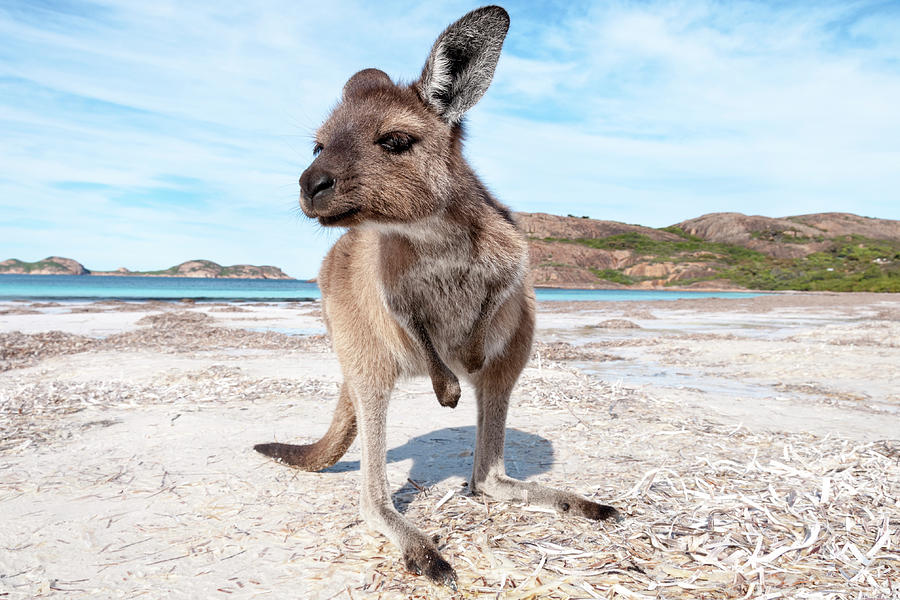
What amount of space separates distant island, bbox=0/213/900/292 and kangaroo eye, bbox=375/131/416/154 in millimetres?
44606

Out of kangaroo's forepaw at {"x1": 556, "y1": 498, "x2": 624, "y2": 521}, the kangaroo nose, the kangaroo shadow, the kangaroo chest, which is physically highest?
the kangaroo nose

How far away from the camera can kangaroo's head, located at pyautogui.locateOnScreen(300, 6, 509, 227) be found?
2.29 meters

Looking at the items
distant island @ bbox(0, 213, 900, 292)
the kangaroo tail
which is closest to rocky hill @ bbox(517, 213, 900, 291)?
distant island @ bbox(0, 213, 900, 292)

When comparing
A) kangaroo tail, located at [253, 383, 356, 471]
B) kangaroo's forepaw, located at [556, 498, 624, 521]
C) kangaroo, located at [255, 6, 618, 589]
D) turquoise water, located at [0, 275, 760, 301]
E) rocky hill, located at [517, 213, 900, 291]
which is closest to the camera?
kangaroo, located at [255, 6, 618, 589]

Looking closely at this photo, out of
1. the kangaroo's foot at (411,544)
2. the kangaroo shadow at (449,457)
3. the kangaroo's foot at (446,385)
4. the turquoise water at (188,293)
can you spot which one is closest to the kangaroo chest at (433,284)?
the kangaroo's foot at (446,385)

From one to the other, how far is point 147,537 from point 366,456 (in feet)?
3.87

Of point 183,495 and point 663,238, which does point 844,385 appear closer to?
point 183,495

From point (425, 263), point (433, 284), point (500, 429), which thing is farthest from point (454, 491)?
point (425, 263)

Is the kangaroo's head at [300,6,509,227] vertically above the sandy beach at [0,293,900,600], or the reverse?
the kangaroo's head at [300,6,509,227]

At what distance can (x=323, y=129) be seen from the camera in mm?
2684

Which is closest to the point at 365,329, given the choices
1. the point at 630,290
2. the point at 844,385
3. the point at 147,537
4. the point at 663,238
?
the point at 147,537

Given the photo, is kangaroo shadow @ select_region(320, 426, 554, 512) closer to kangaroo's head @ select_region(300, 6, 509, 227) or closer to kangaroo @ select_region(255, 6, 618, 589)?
kangaroo @ select_region(255, 6, 618, 589)

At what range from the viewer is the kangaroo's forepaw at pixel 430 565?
2.34 m

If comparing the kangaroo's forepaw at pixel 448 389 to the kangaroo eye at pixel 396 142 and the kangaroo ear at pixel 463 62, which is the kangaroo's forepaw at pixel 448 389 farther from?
the kangaroo ear at pixel 463 62
